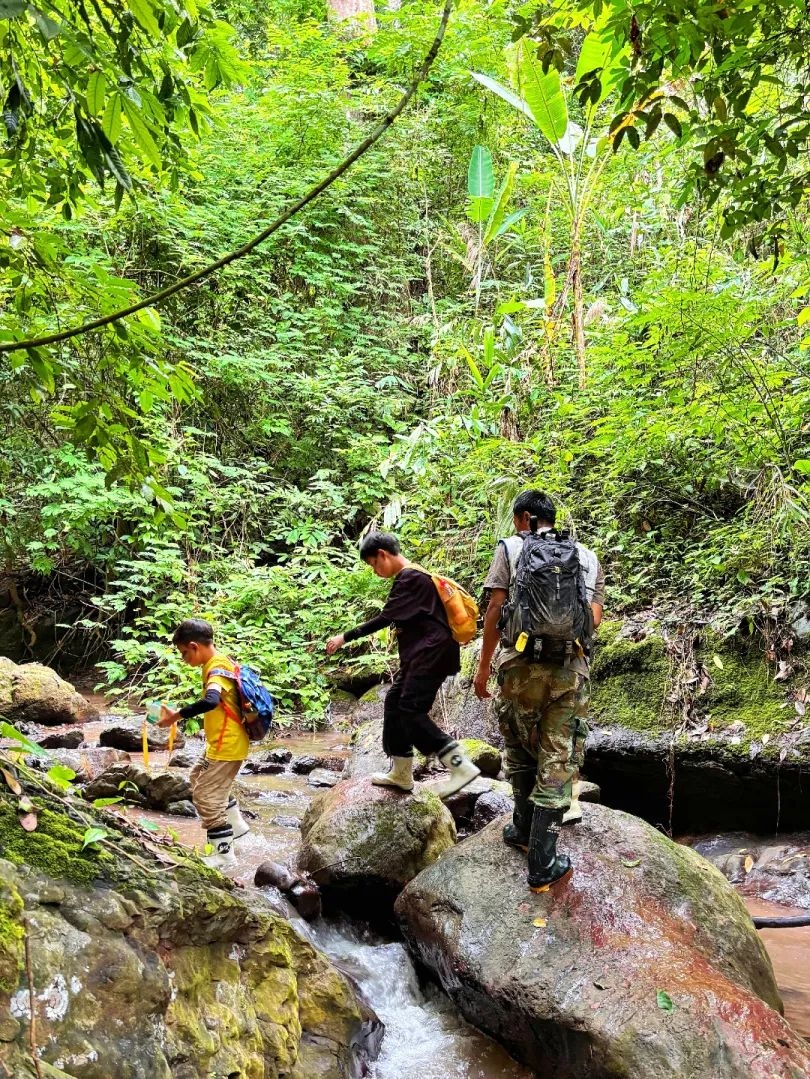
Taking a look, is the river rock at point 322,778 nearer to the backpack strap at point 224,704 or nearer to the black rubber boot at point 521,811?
the backpack strap at point 224,704

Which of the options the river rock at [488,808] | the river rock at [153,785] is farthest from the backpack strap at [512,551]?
the river rock at [153,785]

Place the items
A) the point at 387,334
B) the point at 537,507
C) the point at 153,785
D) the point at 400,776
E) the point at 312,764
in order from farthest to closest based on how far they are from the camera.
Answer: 1. the point at 387,334
2. the point at 312,764
3. the point at 153,785
4. the point at 400,776
5. the point at 537,507

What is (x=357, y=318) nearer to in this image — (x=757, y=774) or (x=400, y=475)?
(x=400, y=475)

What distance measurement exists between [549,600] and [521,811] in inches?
53.8

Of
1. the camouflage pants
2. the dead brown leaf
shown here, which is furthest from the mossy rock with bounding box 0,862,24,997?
the camouflage pants

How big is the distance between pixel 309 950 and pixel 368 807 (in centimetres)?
146

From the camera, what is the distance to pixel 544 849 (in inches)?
153

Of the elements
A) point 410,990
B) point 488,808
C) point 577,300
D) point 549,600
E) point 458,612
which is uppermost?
point 577,300

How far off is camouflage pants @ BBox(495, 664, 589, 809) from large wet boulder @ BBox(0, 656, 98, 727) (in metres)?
7.15

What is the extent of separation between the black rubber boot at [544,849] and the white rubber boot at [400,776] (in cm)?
124

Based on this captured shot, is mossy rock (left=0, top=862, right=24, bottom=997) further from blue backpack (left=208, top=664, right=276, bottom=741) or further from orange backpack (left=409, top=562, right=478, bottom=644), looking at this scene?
orange backpack (left=409, top=562, right=478, bottom=644)

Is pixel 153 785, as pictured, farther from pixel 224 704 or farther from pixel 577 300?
pixel 577 300

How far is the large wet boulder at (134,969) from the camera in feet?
6.72

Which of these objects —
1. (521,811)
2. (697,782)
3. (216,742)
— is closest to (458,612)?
(521,811)
